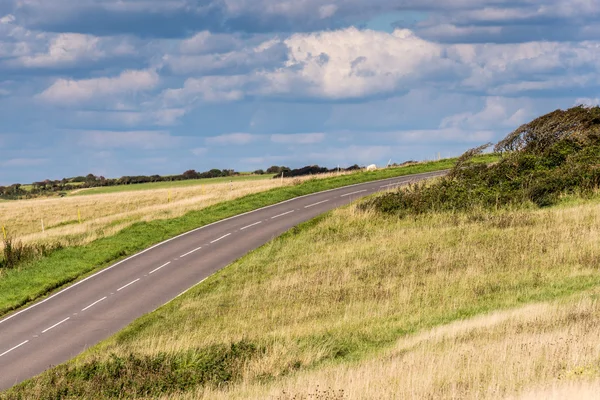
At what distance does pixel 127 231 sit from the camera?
44625 mm

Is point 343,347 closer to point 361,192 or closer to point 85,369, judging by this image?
point 85,369

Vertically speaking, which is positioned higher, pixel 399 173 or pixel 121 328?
pixel 399 173

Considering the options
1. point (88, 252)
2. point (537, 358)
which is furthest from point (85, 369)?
point (88, 252)

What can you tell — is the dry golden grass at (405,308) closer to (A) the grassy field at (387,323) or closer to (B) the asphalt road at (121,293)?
(A) the grassy field at (387,323)

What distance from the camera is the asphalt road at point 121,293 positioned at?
2485 centimetres

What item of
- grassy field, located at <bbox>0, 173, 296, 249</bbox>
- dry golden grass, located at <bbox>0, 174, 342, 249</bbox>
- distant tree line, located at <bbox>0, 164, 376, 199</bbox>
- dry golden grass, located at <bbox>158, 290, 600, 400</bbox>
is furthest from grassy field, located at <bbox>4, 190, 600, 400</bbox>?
distant tree line, located at <bbox>0, 164, 376, 199</bbox>

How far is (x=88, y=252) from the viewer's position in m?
39.8

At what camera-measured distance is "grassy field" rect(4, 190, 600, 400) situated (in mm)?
11992

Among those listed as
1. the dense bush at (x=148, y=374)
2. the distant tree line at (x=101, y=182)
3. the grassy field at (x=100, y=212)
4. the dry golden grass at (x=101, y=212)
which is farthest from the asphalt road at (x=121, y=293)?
the distant tree line at (x=101, y=182)

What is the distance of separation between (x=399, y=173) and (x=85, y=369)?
160ft

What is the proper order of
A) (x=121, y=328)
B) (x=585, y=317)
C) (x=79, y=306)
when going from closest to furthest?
(x=585, y=317) → (x=121, y=328) → (x=79, y=306)

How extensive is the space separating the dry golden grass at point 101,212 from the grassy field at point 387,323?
15953mm

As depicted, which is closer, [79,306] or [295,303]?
[295,303]

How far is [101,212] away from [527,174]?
45907 mm
